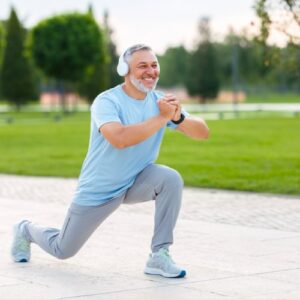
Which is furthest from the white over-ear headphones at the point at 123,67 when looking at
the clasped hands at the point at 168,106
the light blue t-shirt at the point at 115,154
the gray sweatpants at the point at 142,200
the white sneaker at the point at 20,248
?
the white sneaker at the point at 20,248

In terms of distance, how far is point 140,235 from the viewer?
393 inches

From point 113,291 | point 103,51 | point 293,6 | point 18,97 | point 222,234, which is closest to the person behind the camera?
point 113,291

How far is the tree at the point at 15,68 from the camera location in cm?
7962

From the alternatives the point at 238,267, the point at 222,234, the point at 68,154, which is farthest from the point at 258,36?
the point at 238,267

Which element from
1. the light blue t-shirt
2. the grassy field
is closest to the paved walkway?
the light blue t-shirt

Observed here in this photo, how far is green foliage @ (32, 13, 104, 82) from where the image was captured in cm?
7138

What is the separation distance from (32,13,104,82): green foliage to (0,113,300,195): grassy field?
36.5 meters

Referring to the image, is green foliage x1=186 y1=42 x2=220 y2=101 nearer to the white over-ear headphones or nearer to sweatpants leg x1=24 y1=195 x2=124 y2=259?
sweatpants leg x1=24 y1=195 x2=124 y2=259

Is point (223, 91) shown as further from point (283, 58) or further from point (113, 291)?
point (113, 291)

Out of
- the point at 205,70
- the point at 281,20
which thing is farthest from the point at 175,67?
the point at 281,20

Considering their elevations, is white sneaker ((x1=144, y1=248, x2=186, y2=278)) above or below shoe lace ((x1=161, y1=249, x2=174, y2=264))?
below

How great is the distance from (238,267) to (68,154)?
52.2 feet

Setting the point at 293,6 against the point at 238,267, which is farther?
the point at 293,6

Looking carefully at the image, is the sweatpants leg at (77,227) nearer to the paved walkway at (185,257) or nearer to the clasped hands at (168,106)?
the paved walkway at (185,257)
